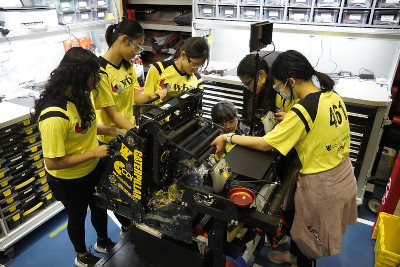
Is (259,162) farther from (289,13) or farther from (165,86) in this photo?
(289,13)

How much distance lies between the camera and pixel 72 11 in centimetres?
336

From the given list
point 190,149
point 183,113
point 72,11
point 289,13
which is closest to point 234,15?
point 289,13

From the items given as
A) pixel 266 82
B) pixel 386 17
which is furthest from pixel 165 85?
pixel 386 17

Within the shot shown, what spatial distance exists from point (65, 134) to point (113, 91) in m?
0.58

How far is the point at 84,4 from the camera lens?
346 cm

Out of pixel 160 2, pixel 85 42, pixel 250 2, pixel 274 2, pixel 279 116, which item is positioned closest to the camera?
pixel 279 116

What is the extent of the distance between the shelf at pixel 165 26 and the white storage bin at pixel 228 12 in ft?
2.22

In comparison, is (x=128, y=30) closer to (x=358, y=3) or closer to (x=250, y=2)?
(x=250, y=2)

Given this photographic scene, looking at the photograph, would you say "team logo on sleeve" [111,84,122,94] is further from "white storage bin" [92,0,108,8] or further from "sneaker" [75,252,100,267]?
"white storage bin" [92,0,108,8]

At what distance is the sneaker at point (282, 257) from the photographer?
2.34 meters

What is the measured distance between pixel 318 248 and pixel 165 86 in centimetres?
161

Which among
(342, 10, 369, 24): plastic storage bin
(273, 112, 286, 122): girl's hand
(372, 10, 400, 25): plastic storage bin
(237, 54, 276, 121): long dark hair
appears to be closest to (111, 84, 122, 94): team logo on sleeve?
(237, 54, 276, 121): long dark hair

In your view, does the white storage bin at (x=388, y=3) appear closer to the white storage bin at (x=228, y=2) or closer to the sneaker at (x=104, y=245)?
the white storage bin at (x=228, y=2)

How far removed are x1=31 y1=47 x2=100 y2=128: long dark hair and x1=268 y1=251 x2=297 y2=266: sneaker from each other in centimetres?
181
